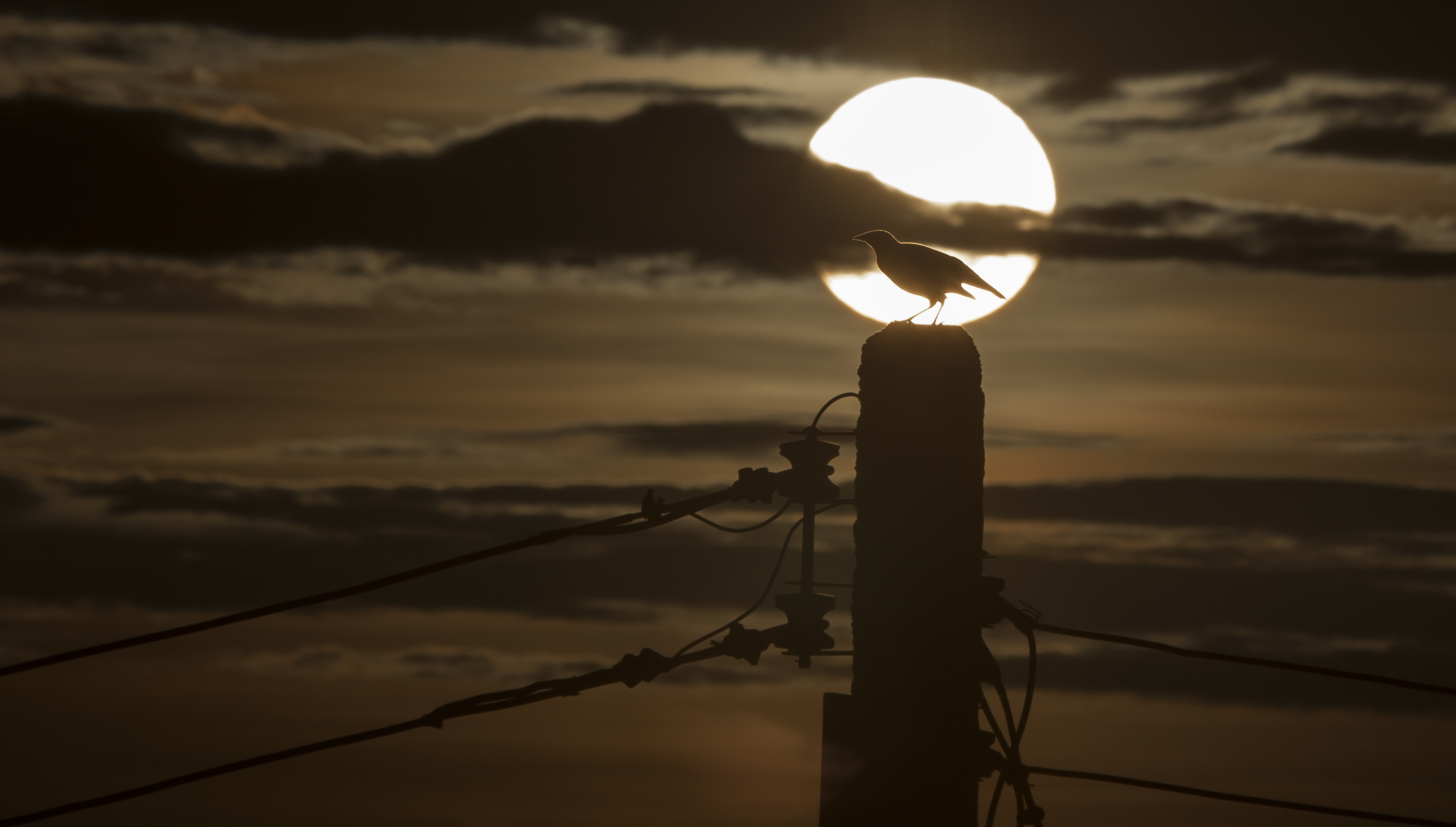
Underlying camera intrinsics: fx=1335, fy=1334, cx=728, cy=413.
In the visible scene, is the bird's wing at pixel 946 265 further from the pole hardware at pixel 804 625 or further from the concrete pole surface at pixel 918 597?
the pole hardware at pixel 804 625

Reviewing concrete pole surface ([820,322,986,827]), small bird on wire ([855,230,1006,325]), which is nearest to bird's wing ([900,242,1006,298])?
small bird on wire ([855,230,1006,325])

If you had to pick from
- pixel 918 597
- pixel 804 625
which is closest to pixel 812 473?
pixel 804 625

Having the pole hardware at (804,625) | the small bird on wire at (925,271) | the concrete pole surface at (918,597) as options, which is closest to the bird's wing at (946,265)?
the small bird on wire at (925,271)

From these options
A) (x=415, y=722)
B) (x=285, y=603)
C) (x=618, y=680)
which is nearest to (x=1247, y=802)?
(x=618, y=680)

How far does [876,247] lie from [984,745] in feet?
10.7

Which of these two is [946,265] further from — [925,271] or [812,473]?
[812,473]

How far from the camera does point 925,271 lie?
8.32 metres

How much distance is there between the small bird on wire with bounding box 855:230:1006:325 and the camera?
8172 millimetres

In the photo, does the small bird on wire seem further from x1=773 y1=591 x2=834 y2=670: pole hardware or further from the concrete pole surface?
x1=773 y1=591 x2=834 y2=670: pole hardware

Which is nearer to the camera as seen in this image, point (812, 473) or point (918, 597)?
point (918, 597)

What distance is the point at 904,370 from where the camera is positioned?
23.3 feet

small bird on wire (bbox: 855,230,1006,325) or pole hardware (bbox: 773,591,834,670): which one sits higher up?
small bird on wire (bbox: 855,230,1006,325)

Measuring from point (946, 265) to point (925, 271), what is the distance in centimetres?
16

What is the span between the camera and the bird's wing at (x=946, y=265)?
8.17m
